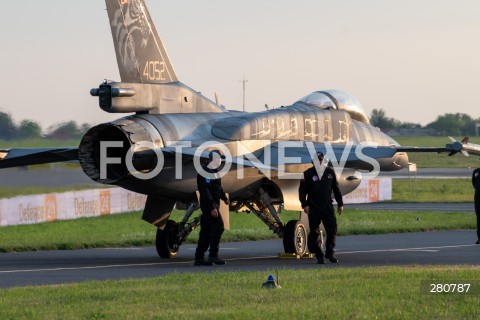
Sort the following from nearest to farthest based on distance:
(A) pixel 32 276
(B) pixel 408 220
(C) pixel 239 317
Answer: (C) pixel 239 317, (A) pixel 32 276, (B) pixel 408 220

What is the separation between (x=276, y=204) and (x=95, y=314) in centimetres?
1124

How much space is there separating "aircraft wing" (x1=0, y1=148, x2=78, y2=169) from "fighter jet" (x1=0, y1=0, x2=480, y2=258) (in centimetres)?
2

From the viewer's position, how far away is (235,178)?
869 inches

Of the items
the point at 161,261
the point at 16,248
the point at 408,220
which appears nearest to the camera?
the point at 161,261

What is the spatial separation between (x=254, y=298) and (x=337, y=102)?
509 inches

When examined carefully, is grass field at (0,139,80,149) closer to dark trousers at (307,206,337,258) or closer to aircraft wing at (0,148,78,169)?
aircraft wing at (0,148,78,169)

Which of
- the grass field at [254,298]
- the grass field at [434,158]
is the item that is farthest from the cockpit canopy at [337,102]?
the grass field at [434,158]

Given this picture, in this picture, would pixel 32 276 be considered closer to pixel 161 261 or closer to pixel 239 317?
pixel 161 261

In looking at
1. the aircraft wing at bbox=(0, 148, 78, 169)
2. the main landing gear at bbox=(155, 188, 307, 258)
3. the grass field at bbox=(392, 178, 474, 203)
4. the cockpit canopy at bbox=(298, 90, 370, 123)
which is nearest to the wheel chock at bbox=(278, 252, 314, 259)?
the main landing gear at bbox=(155, 188, 307, 258)

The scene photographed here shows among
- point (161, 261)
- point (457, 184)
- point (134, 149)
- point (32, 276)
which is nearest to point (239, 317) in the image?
point (32, 276)

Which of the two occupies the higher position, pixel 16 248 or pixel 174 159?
pixel 174 159

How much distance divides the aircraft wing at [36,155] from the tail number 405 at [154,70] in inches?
82.3

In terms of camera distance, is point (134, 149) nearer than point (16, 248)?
Yes

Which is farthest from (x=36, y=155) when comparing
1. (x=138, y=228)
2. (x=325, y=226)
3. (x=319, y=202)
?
(x=138, y=228)
